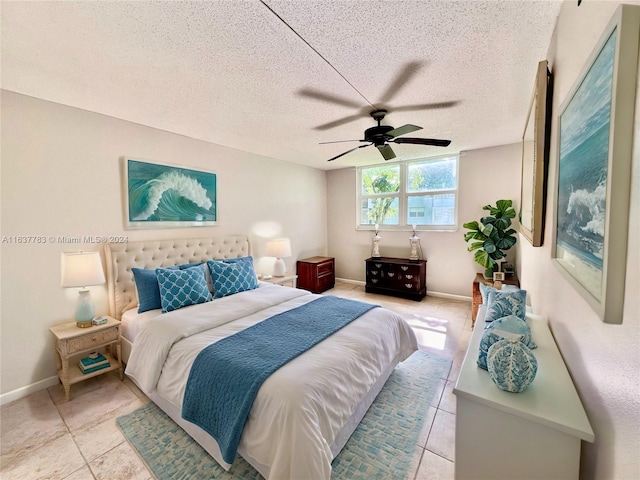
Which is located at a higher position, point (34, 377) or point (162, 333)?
point (162, 333)

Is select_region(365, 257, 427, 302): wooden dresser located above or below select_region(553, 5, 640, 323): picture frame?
below

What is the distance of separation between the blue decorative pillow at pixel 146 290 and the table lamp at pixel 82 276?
0.34 m

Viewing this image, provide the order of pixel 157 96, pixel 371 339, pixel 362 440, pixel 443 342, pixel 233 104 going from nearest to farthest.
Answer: pixel 362 440
pixel 371 339
pixel 157 96
pixel 233 104
pixel 443 342

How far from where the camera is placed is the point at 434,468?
1614 millimetres

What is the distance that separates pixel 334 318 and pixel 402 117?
2.14 m

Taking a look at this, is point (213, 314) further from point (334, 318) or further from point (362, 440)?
point (362, 440)

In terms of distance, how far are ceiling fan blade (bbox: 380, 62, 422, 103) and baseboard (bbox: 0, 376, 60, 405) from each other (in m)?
3.86

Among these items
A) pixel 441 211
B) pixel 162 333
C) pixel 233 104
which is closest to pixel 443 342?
pixel 441 211

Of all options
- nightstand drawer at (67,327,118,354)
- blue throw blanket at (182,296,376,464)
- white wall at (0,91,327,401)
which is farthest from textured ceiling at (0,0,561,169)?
nightstand drawer at (67,327,118,354)

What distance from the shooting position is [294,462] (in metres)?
1.28

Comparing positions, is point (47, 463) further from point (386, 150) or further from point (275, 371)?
point (386, 150)

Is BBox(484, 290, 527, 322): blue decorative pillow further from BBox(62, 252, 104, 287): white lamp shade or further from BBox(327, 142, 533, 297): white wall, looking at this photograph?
BBox(62, 252, 104, 287): white lamp shade

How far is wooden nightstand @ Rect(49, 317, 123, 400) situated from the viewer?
2225 millimetres

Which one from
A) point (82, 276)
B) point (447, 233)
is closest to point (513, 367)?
point (82, 276)
